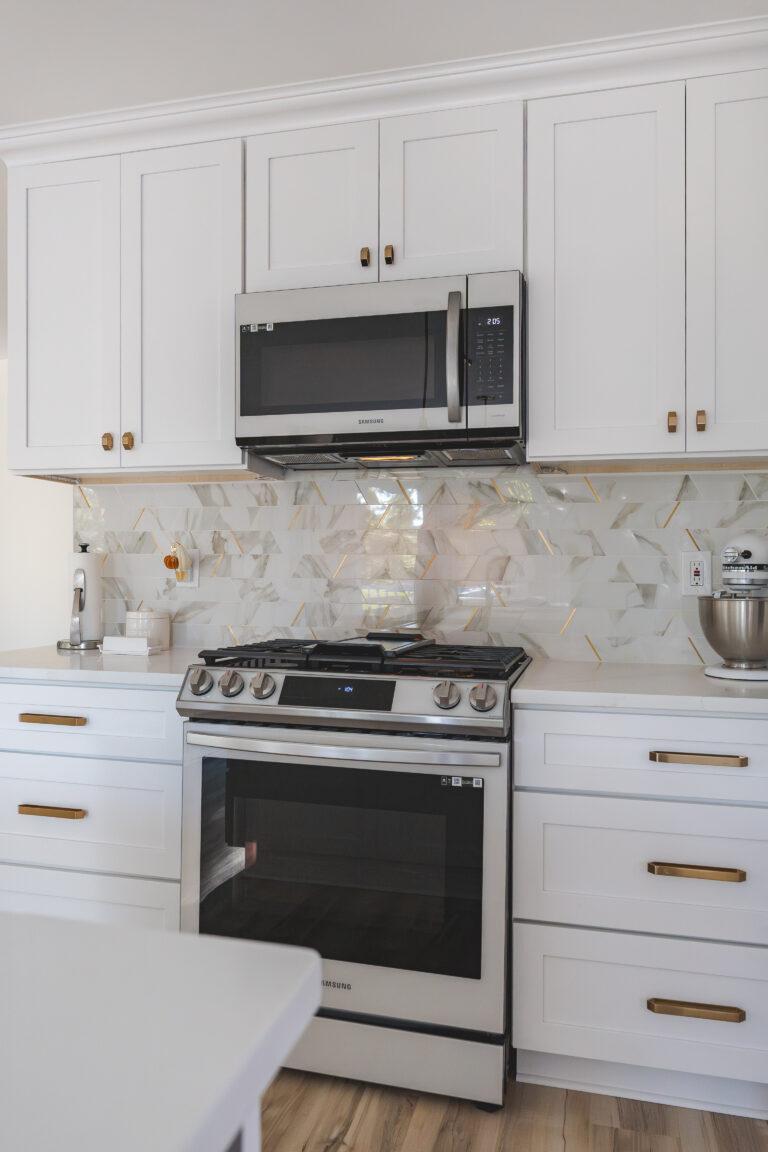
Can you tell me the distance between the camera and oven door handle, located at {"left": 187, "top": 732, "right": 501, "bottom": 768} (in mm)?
1859

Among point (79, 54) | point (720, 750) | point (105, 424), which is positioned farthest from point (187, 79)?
point (720, 750)

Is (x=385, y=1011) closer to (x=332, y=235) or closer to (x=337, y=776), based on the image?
(x=337, y=776)

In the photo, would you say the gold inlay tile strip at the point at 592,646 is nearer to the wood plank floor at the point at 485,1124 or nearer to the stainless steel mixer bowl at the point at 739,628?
the stainless steel mixer bowl at the point at 739,628

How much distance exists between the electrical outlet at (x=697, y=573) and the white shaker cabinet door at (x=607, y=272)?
420 millimetres

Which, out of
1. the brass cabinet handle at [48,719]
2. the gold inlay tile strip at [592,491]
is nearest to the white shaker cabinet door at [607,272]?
the gold inlay tile strip at [592,491]

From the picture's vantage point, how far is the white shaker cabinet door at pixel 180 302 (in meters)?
2.44

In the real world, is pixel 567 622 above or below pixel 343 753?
above

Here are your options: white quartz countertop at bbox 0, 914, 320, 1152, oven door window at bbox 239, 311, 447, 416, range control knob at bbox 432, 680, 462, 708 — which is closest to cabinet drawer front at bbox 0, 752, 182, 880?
range control knob at bbox 432, 680, 462, 708

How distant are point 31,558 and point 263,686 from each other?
3543 millimetres

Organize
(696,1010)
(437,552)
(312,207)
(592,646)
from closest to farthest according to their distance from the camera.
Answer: (696,1010) < (312,207) < (592,646) < (437,552)

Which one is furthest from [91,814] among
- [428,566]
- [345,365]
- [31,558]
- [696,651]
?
[31,558]

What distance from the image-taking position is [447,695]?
1866 mm

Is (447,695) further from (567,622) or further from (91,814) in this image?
(91,814)

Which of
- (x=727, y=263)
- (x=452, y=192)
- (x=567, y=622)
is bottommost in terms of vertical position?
(x=567, y=622)
